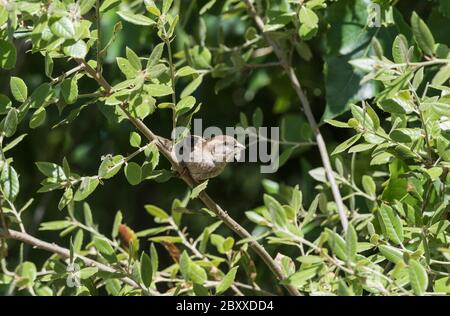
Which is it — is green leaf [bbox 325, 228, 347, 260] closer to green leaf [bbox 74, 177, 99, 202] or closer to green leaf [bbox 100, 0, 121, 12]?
green leaf [bbox 74, 177, 99, 202]

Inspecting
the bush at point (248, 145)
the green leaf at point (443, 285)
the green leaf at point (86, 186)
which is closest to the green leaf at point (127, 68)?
the bush at point (248, 145)

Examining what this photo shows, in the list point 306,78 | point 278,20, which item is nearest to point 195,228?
point 306,78

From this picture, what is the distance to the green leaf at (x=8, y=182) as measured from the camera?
4.55 ft

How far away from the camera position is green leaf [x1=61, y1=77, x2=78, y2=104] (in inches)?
52.7

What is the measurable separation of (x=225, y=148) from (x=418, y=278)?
70cm

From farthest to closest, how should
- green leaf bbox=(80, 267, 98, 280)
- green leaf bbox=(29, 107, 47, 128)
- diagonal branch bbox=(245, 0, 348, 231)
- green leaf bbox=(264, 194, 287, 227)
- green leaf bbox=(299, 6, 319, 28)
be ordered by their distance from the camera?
diagonal branch bbox=(245, 0, 348, 231)
green leaf bbox=(299, 6, 319, 28)
green leaf bbox=(80, 267, 98, 280)
green leaf bbox=(29, 107, 47, 128)
green leaf bbox=(264, 194, 287, 227)

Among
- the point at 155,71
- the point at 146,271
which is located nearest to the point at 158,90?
the point at 155,71

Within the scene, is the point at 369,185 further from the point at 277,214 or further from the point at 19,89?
the point at 19,89

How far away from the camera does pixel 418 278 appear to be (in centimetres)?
117

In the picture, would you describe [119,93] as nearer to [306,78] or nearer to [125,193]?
[306,78]

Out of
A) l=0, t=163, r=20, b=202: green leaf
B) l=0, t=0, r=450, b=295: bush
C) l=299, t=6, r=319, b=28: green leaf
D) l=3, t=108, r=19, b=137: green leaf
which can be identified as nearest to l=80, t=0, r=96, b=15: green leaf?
l=0, t=0, r=450, b=295: bush

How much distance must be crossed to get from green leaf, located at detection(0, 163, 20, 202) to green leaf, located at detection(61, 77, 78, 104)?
0.59ft

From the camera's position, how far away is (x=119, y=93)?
130 centimetres
